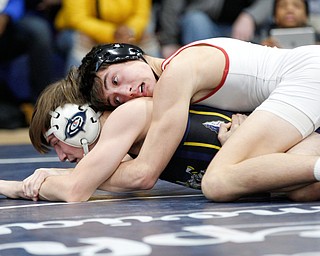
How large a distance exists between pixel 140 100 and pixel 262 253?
1.16 meters

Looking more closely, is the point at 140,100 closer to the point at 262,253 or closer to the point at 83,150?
the point at 83,150

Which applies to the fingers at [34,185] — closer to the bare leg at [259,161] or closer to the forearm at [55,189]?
the forearm at [55,189]

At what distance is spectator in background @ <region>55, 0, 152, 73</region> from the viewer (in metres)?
6.43

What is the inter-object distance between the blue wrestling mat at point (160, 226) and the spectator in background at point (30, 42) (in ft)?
9.89

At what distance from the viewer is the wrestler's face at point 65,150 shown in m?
3.46

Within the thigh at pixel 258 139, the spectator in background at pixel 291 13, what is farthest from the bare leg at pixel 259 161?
the spectator in background at pixel 291 13

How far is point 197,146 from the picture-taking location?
3.36 metres

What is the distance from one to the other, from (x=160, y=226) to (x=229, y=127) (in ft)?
2.49

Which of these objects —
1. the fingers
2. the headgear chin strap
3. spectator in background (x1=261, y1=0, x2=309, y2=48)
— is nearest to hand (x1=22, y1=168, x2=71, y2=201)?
the fingers

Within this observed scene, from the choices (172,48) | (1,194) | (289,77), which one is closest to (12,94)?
(172,48)

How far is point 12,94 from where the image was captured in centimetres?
671

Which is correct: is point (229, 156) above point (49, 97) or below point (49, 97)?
below

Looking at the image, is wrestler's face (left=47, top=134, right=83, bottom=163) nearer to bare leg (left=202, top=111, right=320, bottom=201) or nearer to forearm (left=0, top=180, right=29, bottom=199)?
forearm (left=0, top=180, right=29, bottom=199)

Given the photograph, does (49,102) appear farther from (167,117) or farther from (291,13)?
(291,13)
